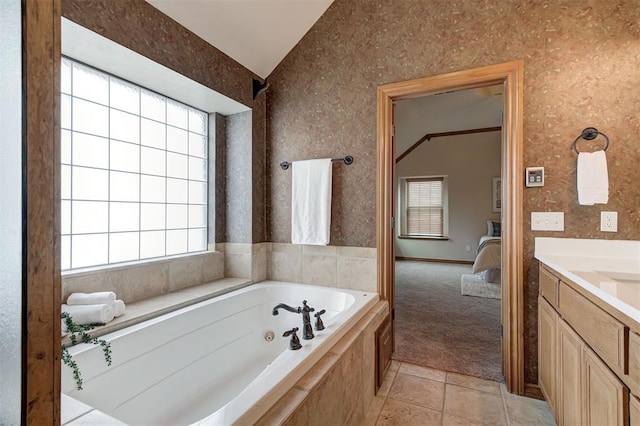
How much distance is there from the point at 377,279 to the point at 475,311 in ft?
6.10

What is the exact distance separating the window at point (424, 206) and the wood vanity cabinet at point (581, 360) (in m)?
5.15

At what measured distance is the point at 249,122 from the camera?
2.65 m

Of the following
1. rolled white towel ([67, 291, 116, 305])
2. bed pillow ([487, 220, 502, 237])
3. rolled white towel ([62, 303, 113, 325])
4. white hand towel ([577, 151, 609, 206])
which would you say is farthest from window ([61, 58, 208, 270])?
bed pillow ([487, 220, 502, 237])

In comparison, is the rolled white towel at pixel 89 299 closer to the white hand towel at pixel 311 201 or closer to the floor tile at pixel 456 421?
the white hand towel at pixel 311 201

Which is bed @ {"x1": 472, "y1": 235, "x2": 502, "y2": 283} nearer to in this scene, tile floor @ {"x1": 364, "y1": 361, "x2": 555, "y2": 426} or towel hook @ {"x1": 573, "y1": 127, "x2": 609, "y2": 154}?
tile floor @ {"x1": 364, "y1": 361, "x2": 555, "y2": 426}

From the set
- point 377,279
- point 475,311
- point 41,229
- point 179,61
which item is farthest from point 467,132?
point 41,229

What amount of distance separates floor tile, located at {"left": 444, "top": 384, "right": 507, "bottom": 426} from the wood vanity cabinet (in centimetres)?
28

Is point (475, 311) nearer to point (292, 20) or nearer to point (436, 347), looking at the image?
point (436, 347)

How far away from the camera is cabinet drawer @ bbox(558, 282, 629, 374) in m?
1.00

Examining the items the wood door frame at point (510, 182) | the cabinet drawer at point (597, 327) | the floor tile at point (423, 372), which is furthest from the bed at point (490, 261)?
the cabinet drawer at point (597, 327)

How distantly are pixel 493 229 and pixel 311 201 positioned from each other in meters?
5.01

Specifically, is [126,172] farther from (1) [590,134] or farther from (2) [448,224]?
(2) [448,224]

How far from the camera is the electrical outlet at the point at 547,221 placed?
1881 millimetres

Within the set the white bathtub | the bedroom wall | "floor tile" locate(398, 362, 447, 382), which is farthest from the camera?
the bedroom wall
